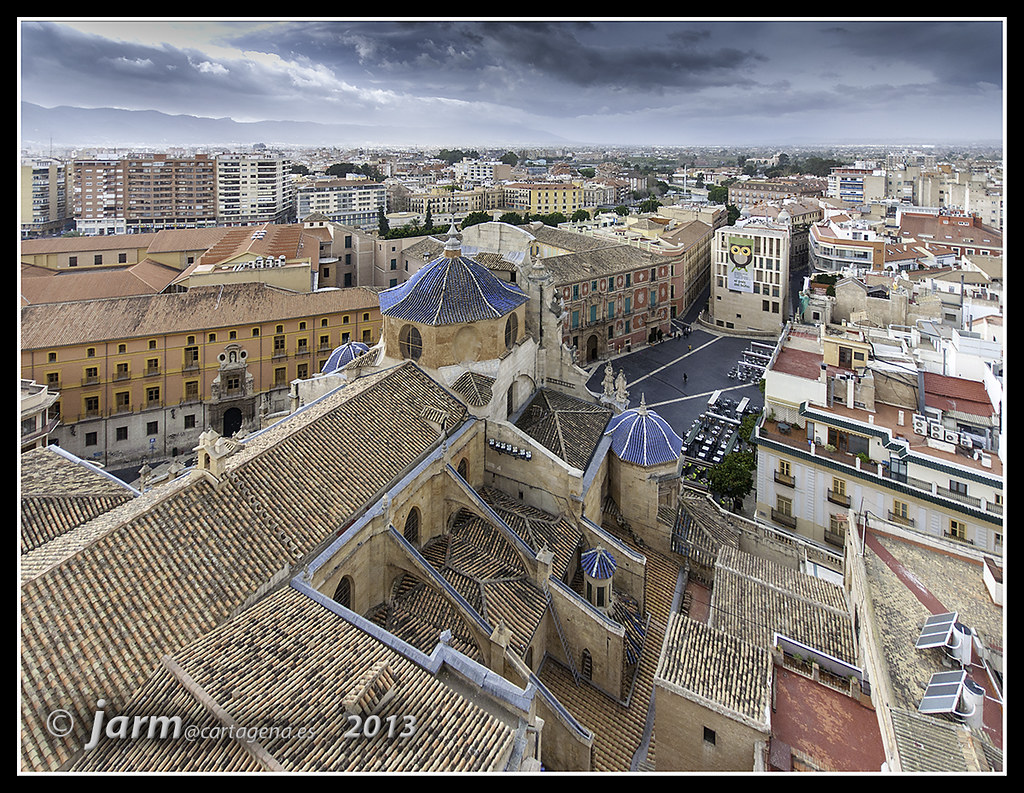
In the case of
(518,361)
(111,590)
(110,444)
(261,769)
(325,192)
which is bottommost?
(110,444)

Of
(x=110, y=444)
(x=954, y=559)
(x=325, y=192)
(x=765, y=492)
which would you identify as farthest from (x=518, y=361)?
(x=325, y=192)

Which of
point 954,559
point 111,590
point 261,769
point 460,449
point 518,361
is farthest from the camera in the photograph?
point 518,361

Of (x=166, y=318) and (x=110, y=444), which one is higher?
(x=166, y=318)

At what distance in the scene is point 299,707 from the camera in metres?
7.94

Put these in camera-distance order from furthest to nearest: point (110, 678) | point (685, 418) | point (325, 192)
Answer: point (325, 192) → point (685, 418) → point (110, 678)

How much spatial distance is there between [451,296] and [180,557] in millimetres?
10071

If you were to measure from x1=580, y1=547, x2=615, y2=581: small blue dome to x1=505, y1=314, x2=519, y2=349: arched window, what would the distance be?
6516 mm

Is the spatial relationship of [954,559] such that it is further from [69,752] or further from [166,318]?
[166,318]

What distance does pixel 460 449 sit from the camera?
16.4 metres

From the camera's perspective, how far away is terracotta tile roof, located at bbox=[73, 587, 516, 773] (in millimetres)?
7387

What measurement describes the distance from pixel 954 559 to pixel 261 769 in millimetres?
12824

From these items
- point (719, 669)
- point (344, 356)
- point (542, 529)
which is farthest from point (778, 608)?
point (344, 356)

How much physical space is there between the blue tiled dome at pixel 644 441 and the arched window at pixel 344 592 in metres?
9.27

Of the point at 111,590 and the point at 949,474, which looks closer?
the point at 111,590
